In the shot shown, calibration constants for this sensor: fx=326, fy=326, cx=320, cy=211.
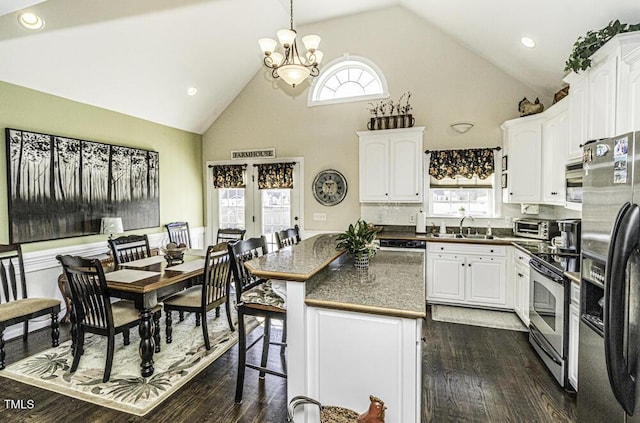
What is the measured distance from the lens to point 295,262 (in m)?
2.32

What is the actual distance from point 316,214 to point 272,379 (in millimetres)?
A: 3275

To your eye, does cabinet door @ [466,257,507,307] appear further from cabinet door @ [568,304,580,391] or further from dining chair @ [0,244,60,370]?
dining chair @ [0,244,60,370]

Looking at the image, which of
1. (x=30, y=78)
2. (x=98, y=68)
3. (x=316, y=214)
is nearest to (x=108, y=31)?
(x=98, y=68)

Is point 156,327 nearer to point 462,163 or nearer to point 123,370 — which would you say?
point 123,370

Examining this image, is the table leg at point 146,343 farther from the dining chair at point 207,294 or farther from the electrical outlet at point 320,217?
the electrical outlet at point 320,217

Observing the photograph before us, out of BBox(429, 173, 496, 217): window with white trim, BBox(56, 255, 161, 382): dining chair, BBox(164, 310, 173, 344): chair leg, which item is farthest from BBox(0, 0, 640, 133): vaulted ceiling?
BBox(164, 310, 173, 344): chair leg

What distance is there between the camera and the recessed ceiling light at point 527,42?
3.54 metres

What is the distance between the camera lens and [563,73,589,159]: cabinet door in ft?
9.16

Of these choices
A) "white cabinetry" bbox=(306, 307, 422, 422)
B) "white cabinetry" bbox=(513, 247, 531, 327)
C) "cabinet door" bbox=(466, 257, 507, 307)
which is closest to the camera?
"white cabinetry" bbox=(306, 307, 422, 422)

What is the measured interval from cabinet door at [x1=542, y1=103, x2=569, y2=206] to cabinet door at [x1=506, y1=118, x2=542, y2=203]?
0.26 feet

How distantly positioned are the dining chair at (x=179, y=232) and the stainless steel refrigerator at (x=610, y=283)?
5.21 meters

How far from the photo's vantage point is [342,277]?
2.52 metres

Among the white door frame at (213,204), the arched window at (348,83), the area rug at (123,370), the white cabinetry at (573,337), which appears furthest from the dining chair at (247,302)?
the arched window at (348,83)

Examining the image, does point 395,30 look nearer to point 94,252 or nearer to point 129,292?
point 129,292
